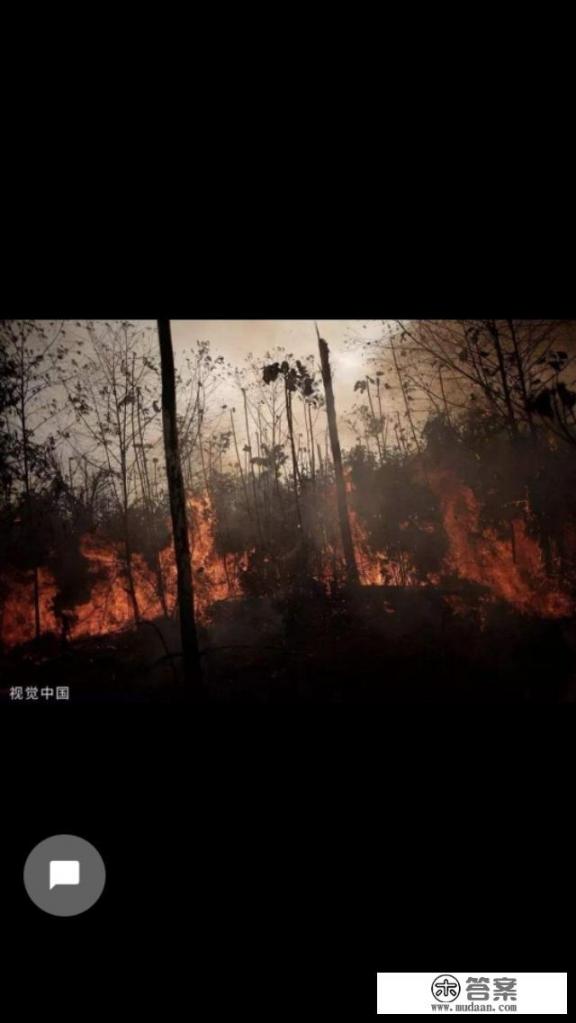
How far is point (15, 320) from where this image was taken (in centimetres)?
185

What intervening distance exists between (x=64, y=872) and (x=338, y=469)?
5.90 ft

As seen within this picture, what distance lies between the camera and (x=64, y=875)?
1.59 m

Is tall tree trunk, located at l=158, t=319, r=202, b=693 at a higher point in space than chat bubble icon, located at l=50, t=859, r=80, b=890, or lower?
higher

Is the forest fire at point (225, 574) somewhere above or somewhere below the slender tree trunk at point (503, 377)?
below

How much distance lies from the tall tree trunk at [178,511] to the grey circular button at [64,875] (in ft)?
2.16

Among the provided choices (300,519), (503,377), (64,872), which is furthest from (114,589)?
(503,377)

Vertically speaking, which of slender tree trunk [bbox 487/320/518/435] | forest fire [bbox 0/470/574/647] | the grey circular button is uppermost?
slender tree trunk [bbox 487/320/518/435]

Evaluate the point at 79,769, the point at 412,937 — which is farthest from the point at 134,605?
the point at 412,937

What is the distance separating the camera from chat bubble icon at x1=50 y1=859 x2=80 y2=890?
1.58 metres

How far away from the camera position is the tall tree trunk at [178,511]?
1819mm

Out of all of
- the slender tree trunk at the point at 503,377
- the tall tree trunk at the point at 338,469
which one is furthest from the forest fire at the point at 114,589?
the slender tree trunk at the point at 503,377

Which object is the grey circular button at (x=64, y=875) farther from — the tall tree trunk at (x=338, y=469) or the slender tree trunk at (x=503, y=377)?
the slender tree trunk at (x=503, y=377)

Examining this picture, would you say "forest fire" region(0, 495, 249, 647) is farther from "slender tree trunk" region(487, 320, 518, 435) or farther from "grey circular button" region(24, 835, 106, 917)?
"slender tree trunk" region(487, 320, 518, 435)

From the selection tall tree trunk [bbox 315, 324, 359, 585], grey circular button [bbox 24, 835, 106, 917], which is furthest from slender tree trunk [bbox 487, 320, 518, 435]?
grey circular button [bbox 24, 835, 106, 917]
